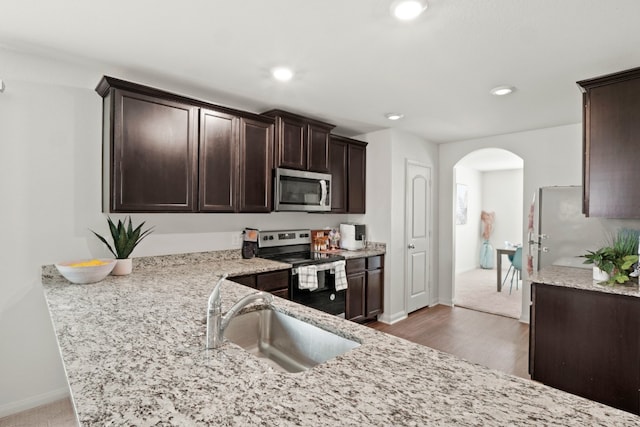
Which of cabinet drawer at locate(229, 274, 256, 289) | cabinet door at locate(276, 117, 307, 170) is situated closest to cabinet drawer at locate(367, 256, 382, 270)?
cabinet door at locate(276, 117, 307, 170)

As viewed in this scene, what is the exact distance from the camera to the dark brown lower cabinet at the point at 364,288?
3588mm

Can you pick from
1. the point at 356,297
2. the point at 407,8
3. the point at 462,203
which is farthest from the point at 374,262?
the point at 462,203

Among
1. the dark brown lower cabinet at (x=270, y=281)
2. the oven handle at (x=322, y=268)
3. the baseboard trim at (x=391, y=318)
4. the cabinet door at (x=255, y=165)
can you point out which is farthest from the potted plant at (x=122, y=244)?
the baseboard trim at (x=391, y=318)

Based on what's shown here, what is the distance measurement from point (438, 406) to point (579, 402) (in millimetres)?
373

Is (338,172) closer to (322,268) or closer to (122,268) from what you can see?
(322,268)

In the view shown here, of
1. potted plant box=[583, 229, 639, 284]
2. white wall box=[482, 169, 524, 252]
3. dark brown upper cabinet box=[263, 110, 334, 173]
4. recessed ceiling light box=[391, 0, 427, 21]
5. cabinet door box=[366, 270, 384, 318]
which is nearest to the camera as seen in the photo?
recessed ceiling light box=[391, 0, 427, 21]

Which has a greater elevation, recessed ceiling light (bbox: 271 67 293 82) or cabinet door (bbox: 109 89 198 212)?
recessed ceiling light (bbox: 271 67 293 82)

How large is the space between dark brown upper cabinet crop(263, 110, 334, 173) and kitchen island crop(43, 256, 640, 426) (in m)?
2.12

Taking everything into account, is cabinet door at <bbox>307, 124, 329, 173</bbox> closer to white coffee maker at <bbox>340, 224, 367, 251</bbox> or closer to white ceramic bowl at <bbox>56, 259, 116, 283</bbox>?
white coffee maker at <bbox>340, 224, 367, 251</bbox>

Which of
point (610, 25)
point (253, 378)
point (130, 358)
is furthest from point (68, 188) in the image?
point (610, 25)

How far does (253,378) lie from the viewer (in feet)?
3.07

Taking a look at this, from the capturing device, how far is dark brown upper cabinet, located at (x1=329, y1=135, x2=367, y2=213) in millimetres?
3865

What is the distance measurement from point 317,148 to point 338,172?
50cm

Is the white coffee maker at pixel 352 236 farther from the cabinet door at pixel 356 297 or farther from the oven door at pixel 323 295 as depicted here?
the oven door at pixel 323 295
